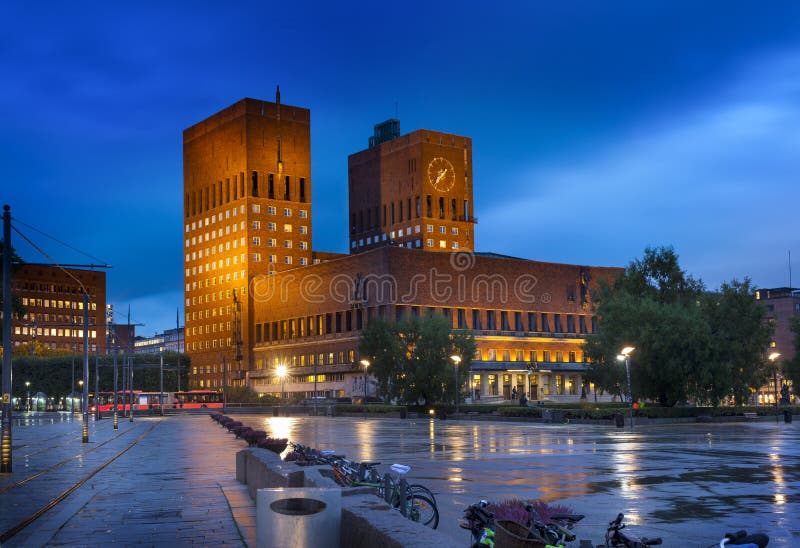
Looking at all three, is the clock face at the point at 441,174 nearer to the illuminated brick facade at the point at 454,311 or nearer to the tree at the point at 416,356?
the illuminated brick facade at the point at 454,311

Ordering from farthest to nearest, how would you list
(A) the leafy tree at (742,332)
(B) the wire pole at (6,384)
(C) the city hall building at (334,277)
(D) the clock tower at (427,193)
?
(D) the clock tower at (427,193) → (C) the city hall building at (334,277) → (A) the leafy tree at (742,332) → (B) the wire pole at (6,384)

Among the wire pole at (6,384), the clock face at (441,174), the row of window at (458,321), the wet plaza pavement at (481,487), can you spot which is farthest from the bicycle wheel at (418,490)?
the clock face at (441,174)

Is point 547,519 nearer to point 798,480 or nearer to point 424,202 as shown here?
point 798,480

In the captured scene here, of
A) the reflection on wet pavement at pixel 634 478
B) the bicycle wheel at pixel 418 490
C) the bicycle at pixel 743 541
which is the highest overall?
the bicycle at pixel 743 541

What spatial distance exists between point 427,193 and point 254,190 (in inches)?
1431

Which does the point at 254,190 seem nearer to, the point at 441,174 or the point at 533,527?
the point at 441,174

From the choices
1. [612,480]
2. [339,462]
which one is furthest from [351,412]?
[339,462]

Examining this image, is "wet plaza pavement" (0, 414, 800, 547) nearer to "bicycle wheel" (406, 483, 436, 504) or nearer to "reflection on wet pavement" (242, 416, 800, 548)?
"reflection on wet pavement" (242, 416, 800, 548)

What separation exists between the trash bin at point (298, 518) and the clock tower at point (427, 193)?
585 feet

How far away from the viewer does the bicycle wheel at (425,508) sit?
42.6ft

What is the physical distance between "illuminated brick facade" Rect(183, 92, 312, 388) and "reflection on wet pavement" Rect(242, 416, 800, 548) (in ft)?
434

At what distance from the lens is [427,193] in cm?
18850

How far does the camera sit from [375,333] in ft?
317

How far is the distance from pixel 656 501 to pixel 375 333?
79.0m
